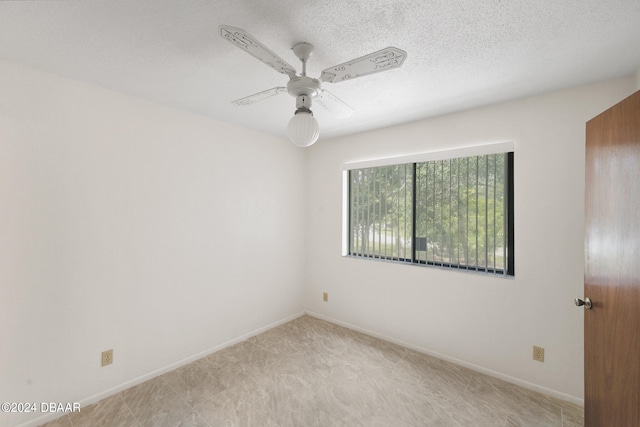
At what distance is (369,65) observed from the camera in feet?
4.26

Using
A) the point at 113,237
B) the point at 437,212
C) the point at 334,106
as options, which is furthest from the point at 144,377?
the point at 437,212

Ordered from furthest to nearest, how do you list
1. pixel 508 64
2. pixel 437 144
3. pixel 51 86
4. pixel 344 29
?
pixel 437 144 < pixel 51 86 < pixel 508 64 < pixel 344 29

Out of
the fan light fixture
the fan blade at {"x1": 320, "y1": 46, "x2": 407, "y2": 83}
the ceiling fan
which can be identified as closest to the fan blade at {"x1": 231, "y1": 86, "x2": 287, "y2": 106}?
the ceiling fan

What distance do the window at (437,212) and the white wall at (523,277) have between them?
14 cm

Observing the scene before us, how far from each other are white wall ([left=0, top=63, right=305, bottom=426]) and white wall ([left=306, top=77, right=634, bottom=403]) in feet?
5.62

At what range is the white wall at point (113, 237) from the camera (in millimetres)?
1738

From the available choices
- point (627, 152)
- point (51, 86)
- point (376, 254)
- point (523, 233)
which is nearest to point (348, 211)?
point (376, 254)

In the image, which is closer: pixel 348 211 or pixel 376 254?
pixel 376 254

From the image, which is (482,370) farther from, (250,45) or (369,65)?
(250,45)

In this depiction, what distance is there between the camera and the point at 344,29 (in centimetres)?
140

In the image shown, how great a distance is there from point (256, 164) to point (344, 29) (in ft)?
6.70

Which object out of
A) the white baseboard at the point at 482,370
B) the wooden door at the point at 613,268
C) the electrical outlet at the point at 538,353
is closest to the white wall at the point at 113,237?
the white baseboard at the point at 482,370

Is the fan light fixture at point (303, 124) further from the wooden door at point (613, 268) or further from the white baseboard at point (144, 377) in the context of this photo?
the white baseboard at point (144, 377)

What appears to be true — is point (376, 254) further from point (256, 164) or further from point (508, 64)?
point (508, 64)
